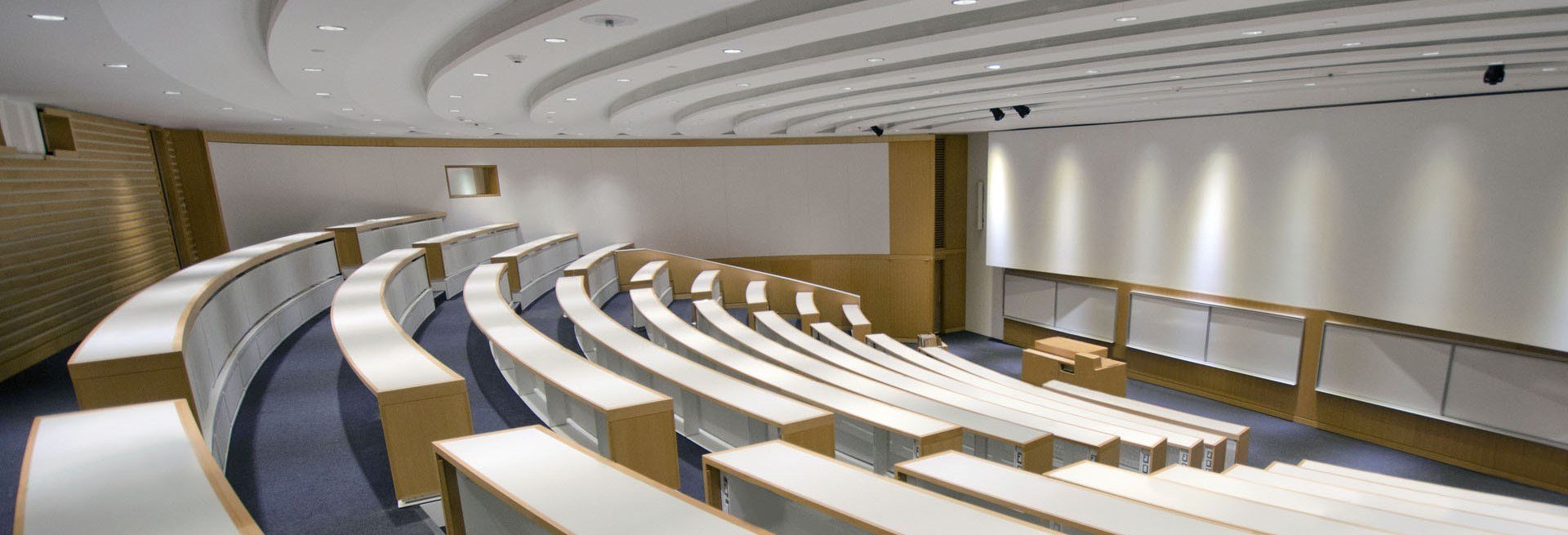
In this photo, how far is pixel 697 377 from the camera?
14.4 ft

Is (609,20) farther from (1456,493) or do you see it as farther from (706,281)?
(1456,493)

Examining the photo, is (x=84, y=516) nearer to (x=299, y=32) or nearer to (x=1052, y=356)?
(x=299, y=32)

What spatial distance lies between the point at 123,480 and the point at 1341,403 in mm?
11635

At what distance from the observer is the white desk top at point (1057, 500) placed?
2.30 m

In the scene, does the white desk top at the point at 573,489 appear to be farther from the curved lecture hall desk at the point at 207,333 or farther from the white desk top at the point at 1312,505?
the white desk top at the point at 1312,505

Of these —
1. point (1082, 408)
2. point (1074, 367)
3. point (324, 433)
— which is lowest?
point (1074, 367)

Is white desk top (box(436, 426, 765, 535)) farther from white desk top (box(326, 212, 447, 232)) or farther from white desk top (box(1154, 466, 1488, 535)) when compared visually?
white desk top (box(326, 212, 447, 232))

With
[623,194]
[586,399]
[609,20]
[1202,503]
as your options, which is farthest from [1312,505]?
[623,194]

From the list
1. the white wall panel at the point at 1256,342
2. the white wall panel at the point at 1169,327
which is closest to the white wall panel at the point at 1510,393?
the white wall panel at the point at 1256,342

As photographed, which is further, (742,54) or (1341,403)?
(1341,403)

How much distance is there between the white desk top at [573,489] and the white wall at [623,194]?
405 inches

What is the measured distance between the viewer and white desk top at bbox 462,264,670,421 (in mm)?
3635

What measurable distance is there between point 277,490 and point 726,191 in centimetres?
1075

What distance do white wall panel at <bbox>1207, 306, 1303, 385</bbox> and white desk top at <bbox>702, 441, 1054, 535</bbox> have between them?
9.40m
